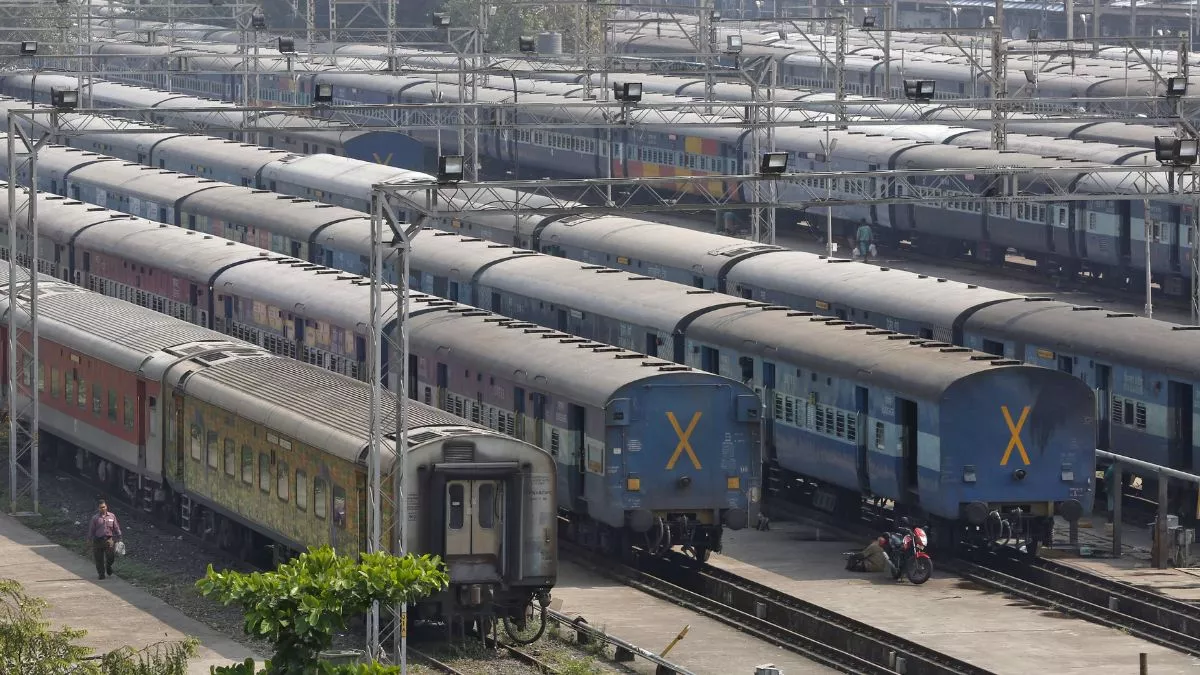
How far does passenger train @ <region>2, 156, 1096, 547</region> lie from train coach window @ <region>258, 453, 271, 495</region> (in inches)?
182

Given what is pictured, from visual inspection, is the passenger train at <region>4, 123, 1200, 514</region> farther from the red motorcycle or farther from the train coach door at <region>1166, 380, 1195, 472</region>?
the red motorcycle

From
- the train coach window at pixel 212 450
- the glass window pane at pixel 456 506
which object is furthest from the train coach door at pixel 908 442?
the train coach window at pixel 212 450

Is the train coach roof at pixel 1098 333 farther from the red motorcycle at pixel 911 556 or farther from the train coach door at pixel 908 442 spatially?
the red motorcycle at pixel 911 556

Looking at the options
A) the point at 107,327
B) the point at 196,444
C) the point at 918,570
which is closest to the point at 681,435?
the point at 918,570

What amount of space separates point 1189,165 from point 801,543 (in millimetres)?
9003

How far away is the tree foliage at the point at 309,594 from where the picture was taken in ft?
56.0

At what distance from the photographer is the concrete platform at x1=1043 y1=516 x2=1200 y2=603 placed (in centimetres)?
3556

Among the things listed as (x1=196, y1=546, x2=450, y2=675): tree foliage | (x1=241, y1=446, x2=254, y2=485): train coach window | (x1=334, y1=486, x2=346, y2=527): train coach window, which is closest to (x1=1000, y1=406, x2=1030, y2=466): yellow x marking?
(x1=334, y1=486, x2=346, y2=527): train coach window

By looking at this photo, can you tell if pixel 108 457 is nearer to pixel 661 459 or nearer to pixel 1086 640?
pixel 661 459

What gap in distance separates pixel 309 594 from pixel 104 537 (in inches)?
748

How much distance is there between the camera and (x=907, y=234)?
77062 mm

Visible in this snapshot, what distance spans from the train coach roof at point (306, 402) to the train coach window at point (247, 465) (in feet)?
1.78

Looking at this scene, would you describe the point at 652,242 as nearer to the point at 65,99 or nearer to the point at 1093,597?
the point at 65,99

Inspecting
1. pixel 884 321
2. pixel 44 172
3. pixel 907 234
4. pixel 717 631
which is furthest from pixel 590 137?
pixel 717 631
